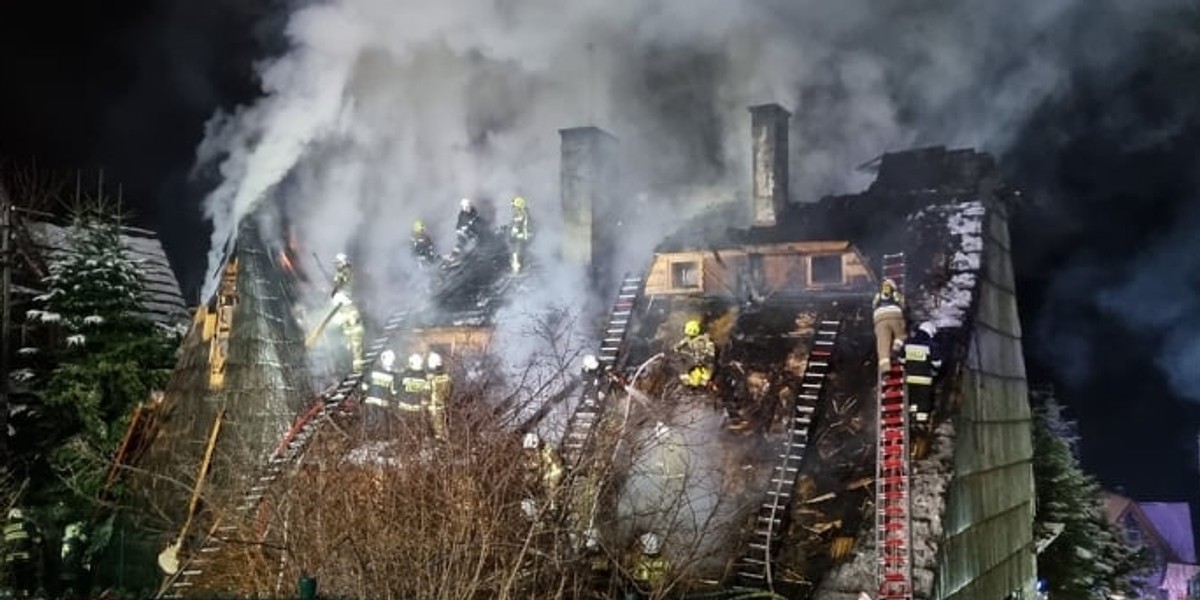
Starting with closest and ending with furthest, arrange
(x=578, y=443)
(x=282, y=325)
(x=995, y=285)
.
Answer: (x=578, y=443) < (x=995, y=285) < (x=282, y=325)

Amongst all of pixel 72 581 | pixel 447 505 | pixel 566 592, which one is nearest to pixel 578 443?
pixel 566 592

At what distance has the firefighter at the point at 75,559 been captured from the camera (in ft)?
51.4

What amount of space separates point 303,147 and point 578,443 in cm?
1089

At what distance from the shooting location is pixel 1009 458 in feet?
52.3

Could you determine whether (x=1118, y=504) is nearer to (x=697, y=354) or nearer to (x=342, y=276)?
(x=697, y=354)

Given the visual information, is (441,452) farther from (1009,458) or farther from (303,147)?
(303,147)

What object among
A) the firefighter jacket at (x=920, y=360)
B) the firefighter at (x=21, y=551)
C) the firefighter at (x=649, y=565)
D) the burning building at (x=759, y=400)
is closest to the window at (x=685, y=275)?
the burning building at (x=759, y=400)

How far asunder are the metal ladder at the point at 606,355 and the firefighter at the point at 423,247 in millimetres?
4569

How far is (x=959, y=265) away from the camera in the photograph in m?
14.5

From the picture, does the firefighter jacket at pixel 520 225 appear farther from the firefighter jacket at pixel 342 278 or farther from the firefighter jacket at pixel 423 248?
the firefighter jacket at pixel 342 278

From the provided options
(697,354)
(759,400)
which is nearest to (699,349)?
(697,354)

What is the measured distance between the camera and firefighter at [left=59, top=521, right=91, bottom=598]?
15672 millimetres

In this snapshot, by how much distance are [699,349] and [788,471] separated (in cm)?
230

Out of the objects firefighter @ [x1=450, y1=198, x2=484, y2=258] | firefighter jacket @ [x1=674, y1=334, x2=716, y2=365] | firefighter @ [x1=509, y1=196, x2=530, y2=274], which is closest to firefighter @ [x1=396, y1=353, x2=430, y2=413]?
firefighter @ [x1=509, y1=196, x2=530, y2=274]
